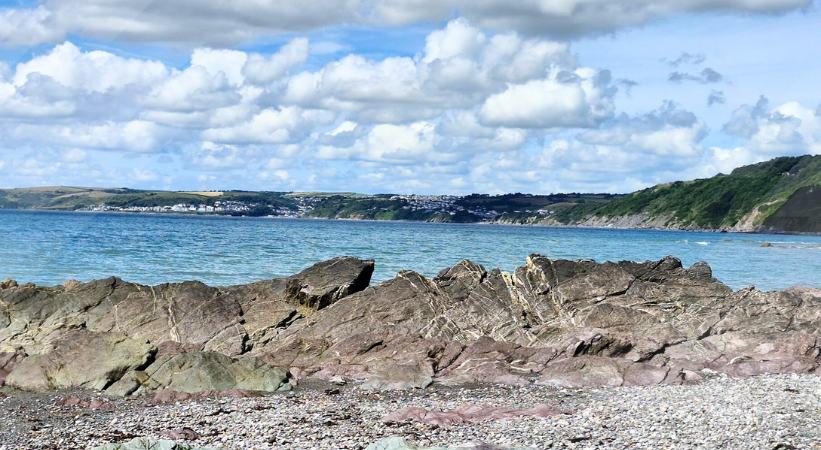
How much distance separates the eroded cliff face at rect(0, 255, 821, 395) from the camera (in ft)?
83.7

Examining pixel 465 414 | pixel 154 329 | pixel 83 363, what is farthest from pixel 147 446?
pixel 154 329

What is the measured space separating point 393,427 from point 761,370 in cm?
1462

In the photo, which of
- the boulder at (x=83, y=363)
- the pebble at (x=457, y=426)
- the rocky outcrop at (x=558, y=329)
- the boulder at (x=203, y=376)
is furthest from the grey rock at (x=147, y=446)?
the rocky outcrop at (x=558, y=329)

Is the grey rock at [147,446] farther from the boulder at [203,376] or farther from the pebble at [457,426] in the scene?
the boulder at [203,376]

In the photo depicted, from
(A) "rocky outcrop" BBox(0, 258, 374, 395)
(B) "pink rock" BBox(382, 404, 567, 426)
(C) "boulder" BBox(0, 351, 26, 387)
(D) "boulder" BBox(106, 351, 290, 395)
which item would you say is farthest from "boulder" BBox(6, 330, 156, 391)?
(B) "pink rock" BBox(382, 404, 567, 426)

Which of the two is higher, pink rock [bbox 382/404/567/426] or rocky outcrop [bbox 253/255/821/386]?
rocky outcrop [bbox 253/255/821/386]

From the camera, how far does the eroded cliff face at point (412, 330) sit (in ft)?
83.7

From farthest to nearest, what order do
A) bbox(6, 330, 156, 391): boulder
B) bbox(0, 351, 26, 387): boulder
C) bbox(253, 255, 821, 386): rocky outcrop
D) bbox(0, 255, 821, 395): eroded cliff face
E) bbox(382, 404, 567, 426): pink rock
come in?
bbox(253, 255, 821, 386): rocky outcrop
bbox(0, 351, 26, 387): boulder
bbox(0, 255, 821, 395): eroded cliff face
bbox(6, 330, 156, 391): boulder
bbox(382, 404, 567, 426): pink rock

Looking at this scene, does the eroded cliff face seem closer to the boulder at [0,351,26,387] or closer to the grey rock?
the boulder at [0,351,26,387]

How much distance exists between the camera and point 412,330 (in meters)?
30.5

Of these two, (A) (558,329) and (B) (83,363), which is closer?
(B) (83,363)

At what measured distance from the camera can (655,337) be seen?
29875 millimetres

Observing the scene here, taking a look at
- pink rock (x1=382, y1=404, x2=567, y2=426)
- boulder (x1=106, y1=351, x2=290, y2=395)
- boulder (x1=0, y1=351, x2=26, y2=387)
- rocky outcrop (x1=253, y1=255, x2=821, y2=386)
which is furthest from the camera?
rocky outcrop (x1=253, y1=255, x2=821, y2=386)

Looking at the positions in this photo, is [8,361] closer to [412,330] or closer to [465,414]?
[412,330]
